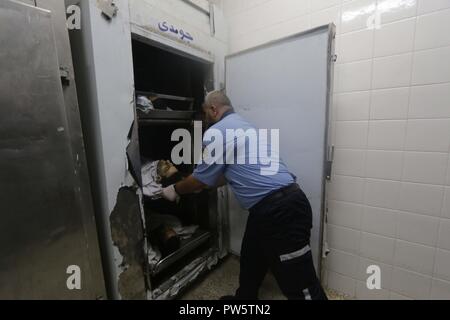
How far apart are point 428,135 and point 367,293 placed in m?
0.97

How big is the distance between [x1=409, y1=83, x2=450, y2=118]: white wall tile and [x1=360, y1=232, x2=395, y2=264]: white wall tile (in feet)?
2.26

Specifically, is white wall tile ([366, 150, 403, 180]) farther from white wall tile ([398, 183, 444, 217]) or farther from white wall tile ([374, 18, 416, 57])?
white wall tile ([374, 18, 416, 57])

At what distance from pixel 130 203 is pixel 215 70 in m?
0.98

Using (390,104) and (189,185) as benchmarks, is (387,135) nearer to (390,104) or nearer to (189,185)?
(390,104)

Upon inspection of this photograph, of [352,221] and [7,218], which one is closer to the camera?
[7,218]

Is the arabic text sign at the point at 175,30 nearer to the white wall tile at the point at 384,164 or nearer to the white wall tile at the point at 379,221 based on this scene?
the white wall tile at the point at 384,164

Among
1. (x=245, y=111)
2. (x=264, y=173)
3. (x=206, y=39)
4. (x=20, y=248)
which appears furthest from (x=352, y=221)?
(x=20, y=248)

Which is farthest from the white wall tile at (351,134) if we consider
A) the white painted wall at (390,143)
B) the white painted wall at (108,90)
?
the white painted wall at (108,90)

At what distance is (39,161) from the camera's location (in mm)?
730

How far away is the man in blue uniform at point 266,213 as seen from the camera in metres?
1.04

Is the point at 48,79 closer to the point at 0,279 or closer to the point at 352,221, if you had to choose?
the point at 0,279

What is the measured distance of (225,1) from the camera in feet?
5.40

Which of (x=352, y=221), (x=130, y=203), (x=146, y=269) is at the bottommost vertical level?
(x=146, y=269)
